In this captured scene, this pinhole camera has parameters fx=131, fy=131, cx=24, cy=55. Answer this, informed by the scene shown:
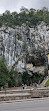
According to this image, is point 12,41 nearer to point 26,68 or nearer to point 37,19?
point 26,68

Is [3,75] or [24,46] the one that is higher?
[24,46]

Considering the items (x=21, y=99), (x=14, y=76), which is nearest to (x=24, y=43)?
(x=14, y=76)

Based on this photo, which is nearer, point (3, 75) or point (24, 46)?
point (3, 75)

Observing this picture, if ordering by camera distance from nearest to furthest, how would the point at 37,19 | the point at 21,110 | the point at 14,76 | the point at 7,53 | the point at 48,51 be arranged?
the point at 21,110 → the point at 14,76 → the point at 7,53 → the point at 48,51 → the point at 37,19

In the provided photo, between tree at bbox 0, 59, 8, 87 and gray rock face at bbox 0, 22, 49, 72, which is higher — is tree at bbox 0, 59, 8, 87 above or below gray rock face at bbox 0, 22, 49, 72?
below

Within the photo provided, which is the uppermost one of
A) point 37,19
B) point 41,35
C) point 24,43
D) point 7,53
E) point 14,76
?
point 37,19

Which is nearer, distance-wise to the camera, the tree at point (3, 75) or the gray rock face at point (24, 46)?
the tree at point (3, 75)

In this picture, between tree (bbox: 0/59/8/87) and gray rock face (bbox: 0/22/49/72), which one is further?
gray rock face (bbox: 0/22/49/72)

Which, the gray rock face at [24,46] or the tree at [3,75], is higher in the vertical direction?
the gray rock face at [24,46]
